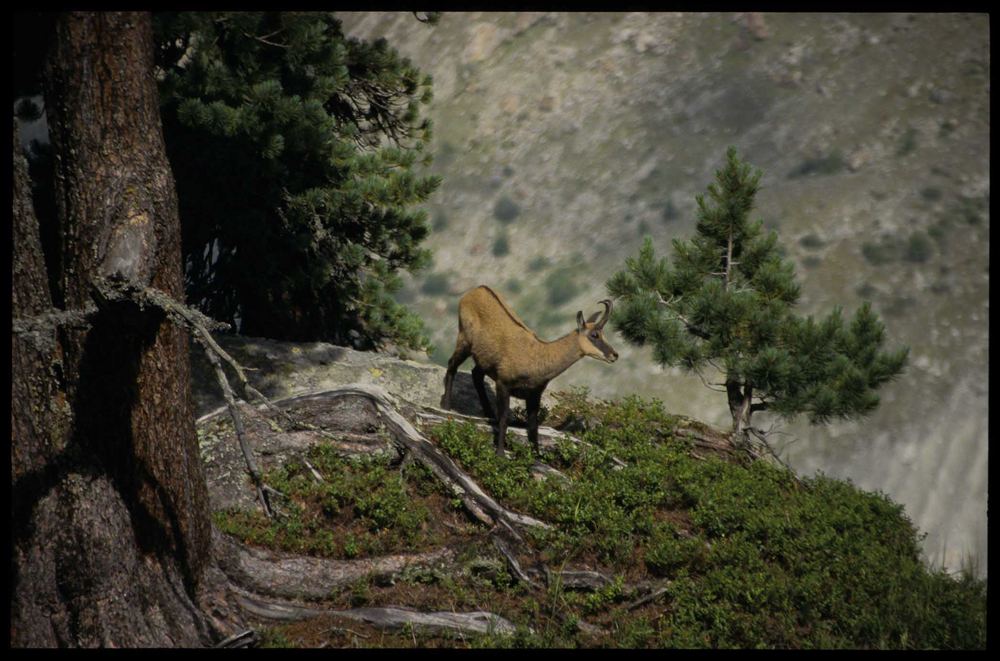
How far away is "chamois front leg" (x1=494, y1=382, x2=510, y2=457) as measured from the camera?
1000 centimetres

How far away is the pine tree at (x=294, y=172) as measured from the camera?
11.8m

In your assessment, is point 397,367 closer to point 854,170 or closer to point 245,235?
point 245,235

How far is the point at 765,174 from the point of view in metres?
51.8

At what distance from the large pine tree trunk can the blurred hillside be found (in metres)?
40.2

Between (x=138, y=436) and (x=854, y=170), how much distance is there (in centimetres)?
7129

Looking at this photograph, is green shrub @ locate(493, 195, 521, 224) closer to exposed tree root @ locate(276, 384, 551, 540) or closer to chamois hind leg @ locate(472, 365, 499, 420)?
chamois hind leg @ locate(472, 365, 499, 420)

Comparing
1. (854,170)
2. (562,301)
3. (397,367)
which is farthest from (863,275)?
(397,367)

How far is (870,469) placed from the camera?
50000 mm

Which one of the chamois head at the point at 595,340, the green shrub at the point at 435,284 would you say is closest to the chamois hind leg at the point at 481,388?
the chamois head at the point at 595,340

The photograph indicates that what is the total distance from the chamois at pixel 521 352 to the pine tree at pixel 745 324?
2346mm

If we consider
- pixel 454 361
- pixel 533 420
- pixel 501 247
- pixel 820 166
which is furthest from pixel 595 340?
pixel 501 247

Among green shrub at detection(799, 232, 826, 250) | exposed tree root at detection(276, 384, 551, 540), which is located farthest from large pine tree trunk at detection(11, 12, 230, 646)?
green shrub at detection(799, 232, 826, 250)

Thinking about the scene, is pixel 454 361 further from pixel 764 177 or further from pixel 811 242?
pixel 764 177

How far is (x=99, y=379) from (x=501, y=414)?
188 inches
